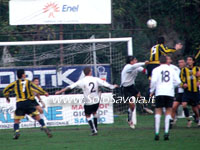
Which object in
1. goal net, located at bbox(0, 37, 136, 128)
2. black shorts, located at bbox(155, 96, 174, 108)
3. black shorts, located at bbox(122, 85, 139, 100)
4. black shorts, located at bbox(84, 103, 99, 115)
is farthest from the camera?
goal net, located at bbox(0, 37, 136, 128)

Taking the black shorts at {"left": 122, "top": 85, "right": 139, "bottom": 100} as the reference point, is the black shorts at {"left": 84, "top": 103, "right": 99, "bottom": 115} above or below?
below

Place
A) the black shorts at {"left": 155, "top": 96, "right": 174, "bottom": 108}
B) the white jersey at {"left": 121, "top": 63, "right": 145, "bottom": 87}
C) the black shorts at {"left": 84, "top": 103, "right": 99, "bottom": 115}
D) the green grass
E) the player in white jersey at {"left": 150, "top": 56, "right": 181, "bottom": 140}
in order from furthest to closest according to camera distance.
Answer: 1. the white jersey at {"left": 121, "top": 63, "right": 145, "bottom": 87}
2. the black shorts at {"left": 84, "top": 103, "right": 99, "bottom": 115}
3. the black shorts at {"left": 155, "top": 96, "right": 174, "bottom": 108}
4. the player in white jersey at {"left": 150, "top": 56, "right": 181, "bottom": 140}
5. the green grass

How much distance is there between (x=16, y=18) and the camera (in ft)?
58.0

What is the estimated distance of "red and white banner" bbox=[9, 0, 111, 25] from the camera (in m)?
17.7

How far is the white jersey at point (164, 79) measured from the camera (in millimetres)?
11641

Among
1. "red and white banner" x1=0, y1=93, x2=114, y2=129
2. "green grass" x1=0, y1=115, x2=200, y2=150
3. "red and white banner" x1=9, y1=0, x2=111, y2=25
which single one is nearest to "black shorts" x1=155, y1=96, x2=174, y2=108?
"green grass" x1=0, y1=115, x2=200, y2=150

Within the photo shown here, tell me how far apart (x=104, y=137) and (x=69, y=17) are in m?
6.31

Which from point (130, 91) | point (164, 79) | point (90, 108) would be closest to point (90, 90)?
point (90, 108)

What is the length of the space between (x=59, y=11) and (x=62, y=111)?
3.51 metres

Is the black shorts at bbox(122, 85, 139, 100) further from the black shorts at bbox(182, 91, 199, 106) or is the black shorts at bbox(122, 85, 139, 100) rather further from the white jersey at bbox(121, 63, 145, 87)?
the black shorts at bbox(182, 91, 199, 106)

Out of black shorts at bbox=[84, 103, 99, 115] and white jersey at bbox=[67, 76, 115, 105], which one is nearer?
white jersey at bbox=[67, 76, 115, 105]

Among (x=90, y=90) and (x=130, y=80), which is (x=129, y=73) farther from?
(x=90, y=90)

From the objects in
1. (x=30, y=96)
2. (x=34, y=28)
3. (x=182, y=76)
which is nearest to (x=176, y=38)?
(x=34, y=28)

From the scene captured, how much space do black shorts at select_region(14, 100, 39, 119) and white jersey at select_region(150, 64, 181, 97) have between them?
12.0 feet
